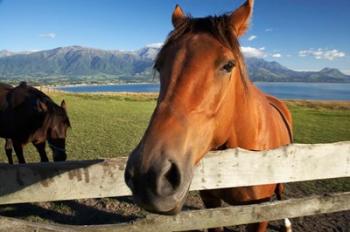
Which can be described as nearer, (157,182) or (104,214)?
(157,182)

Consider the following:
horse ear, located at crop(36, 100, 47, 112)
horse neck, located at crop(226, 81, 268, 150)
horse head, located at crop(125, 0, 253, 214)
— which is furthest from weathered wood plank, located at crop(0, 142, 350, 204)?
horse ear, located at crop(36, 100, 47, 112)

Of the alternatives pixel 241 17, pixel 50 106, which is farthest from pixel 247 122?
pixel 50 106

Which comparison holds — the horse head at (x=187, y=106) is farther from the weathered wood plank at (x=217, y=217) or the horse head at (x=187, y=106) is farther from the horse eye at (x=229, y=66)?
the weathered wood plank at (x=217, y=217)

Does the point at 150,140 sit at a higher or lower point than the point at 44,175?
higher

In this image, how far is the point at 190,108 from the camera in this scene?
210 centimetres

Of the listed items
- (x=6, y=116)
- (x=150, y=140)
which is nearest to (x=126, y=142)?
(x=6, y=116)

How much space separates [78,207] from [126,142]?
6642 mm

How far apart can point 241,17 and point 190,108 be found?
1092 millimetres

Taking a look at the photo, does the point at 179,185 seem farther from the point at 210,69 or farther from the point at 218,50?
the point at 218,50

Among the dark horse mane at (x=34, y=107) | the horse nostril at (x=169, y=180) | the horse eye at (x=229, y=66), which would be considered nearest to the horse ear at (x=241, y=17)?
the horse eye at (x=229, y=66)

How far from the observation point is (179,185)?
1.79m

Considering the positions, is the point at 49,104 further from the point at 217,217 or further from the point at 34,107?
the point at 217,217

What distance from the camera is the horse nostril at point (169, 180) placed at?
5.70ft

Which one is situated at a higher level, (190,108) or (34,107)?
(190,108)
